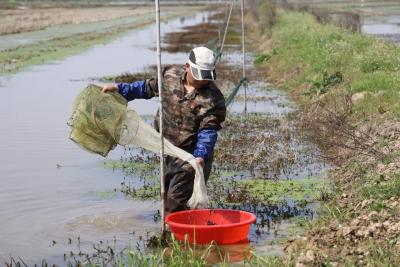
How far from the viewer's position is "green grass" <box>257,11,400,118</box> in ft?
37.6

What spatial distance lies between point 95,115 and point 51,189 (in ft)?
7.43

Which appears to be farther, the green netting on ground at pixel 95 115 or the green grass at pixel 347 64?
the green grass at pixel 347 64

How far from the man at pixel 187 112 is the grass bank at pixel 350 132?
44.9 inches

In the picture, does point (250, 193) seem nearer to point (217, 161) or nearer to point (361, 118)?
point (217, 161)

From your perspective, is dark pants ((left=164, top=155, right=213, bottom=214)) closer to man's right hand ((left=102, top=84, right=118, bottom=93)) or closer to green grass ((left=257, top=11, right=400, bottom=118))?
man's right hand ((left=102, top=84, right=118, bottom=93))

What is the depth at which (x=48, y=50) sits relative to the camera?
28.6 metres

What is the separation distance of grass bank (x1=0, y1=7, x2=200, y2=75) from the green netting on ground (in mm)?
14612

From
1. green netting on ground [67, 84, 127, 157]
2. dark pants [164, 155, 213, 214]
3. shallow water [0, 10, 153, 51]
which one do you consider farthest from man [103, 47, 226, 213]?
shallow water [0, 10, 153, 51]

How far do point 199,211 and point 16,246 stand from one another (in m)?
1.58

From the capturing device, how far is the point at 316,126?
1108 cm

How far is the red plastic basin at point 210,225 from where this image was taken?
589cm

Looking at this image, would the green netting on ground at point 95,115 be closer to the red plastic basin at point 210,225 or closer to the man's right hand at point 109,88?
the man's right hand at point 109,88

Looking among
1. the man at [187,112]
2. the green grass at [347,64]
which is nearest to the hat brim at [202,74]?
the man at [187,112]

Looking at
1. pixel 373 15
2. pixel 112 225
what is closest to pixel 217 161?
pixel 112 225
